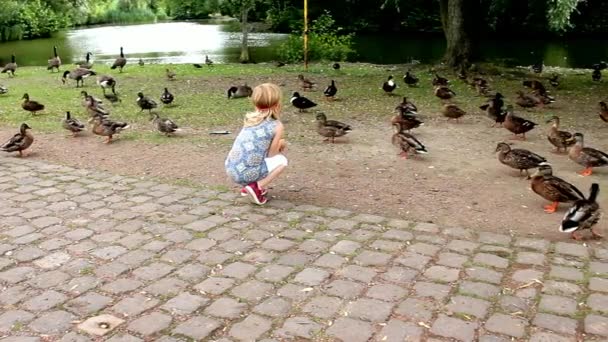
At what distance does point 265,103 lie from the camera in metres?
6.80

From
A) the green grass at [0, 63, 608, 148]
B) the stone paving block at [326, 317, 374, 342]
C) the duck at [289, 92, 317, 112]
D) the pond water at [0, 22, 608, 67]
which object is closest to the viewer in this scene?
the stone paving block at [326, 317, 374, 342]

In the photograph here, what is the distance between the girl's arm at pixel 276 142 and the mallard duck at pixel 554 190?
2.93 metres

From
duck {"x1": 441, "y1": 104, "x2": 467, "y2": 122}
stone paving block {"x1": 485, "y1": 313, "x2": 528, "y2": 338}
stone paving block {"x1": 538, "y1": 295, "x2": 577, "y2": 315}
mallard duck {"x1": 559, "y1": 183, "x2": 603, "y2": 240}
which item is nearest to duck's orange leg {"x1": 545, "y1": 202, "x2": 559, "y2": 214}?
mallard duck {"x1": 559, "y1": 183, "x2": 603, "y2": 240}

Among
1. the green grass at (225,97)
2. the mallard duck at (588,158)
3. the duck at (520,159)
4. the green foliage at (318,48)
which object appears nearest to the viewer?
the duck at (520,159)

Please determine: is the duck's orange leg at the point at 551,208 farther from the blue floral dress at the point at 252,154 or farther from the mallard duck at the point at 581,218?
the blue floral dress at the point at 252,154

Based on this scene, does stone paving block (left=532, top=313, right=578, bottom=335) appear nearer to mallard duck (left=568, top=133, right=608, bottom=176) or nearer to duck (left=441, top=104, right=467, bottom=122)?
mallard duck (left=568, top=133, right=608, bottom=176)

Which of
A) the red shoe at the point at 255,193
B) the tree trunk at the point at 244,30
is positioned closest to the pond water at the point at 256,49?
the tree trunk at the point at 244,30

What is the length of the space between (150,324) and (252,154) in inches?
117

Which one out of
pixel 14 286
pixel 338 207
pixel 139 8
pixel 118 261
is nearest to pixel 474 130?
pixel 338 207

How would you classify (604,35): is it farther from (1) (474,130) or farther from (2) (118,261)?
(2) (118,261)

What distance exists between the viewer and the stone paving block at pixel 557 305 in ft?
14.0

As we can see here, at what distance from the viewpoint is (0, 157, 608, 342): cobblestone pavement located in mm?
4090

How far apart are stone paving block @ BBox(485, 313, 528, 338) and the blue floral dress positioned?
3.34 meters

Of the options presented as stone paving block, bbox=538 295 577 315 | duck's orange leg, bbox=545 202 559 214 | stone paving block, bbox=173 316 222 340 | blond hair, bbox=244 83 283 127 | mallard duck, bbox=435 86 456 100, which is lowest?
duck's orange leg, bbox=545 202 559 214
